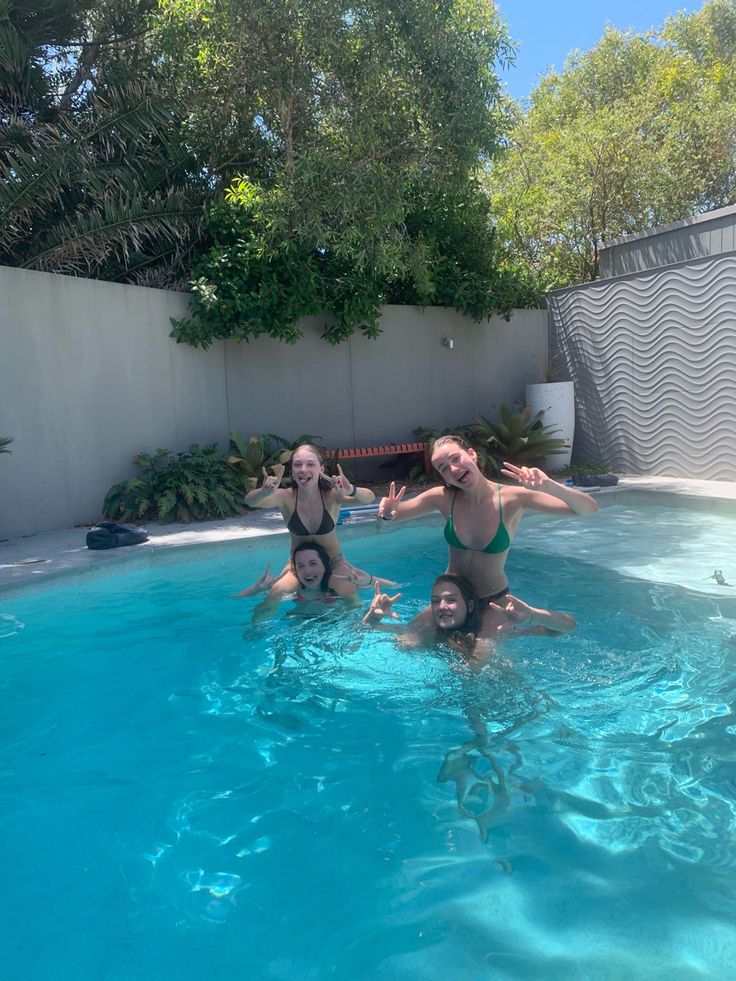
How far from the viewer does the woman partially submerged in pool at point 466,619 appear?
4176 mm

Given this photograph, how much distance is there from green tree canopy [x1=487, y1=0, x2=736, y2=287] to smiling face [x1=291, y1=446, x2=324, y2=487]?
29.6 feet

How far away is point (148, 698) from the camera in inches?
179

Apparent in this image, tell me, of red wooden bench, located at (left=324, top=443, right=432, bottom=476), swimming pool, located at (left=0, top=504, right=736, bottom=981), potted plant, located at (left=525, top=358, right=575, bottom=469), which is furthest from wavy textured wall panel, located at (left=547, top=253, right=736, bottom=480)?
swimming pool, located at (left=0, top=504, right=736, bottom=981)

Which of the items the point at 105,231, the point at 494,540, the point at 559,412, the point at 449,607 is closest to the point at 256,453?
the point at 105,231

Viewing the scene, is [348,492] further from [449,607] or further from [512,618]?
[512,618]

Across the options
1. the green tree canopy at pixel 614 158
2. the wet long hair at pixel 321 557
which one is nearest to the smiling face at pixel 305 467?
the wet long hair at pixel 321 557

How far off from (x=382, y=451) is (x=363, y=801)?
306 inches

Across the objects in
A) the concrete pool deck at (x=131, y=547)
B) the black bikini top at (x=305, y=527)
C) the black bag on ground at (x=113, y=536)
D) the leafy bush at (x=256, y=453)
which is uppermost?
the leafy bush at (x=256, y=453)

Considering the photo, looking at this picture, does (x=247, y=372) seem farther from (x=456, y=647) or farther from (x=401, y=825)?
(x=401, y=825)

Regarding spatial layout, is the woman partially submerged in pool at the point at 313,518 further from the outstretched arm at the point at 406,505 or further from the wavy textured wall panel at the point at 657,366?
the wavy textured wall panel at the point at 657,366

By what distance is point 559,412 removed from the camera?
1191 centimetres

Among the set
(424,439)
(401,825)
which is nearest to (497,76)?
(424,439)

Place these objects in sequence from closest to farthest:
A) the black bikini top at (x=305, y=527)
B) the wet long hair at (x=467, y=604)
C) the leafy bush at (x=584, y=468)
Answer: the wet long hair at (x=467, y=604) → the black bikini top at (x=305, y=527) → the leafy bush at (x=584, y=468)

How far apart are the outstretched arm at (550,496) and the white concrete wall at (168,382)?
600cm
